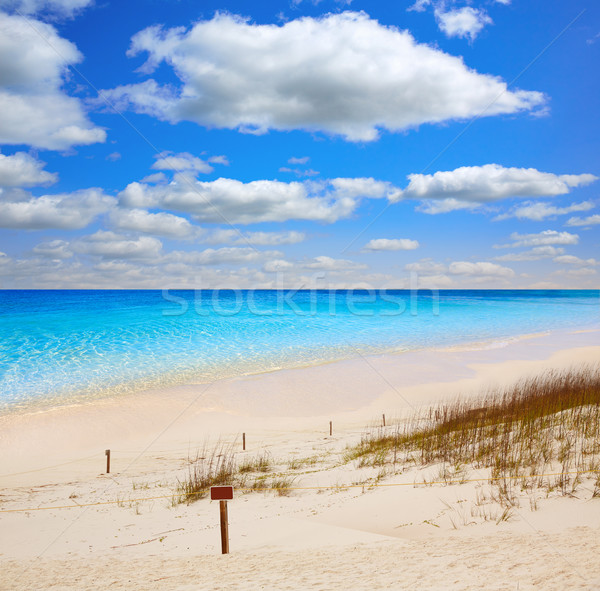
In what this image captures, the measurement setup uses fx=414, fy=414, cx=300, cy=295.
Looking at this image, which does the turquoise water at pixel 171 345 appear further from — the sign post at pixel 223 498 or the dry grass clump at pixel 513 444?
the sign post at pixel 223 498

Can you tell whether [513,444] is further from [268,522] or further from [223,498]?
[223,498]

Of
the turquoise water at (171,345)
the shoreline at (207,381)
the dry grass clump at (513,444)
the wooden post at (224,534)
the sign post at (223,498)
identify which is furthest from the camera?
Result: the turquoise water at (171,345)

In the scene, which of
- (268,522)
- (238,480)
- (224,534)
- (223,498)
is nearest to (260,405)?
(238,480)

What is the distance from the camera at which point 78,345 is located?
28.2 metres

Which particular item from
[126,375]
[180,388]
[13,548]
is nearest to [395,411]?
[180,388]

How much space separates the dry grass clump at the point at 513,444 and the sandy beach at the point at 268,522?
0.35 meters

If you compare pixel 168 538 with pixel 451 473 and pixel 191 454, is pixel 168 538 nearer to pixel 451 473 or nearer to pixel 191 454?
pixel 451 473

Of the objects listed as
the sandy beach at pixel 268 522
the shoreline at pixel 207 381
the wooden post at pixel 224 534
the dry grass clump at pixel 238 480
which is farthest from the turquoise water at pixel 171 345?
the wooden post at pixel 224 534

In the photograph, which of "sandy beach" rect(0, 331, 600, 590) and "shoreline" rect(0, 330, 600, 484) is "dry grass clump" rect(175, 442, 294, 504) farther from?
"shoreline" rect(0, 330, 600, 484)

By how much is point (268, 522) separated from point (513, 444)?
4753mm

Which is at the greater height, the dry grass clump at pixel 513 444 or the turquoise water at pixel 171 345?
the turquoise water at pixel 171 345

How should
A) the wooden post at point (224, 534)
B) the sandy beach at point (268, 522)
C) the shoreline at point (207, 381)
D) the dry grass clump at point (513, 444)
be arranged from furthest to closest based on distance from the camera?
the shoreline at point (207, 381) → the dry grass clump at point (513, 444) → the wooden post at point (224, 534) → the sandy beach at point (268, 522)

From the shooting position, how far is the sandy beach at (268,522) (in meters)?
4.36

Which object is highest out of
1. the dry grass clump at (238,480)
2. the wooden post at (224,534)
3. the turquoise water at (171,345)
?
the turquoise water at (171,345)
